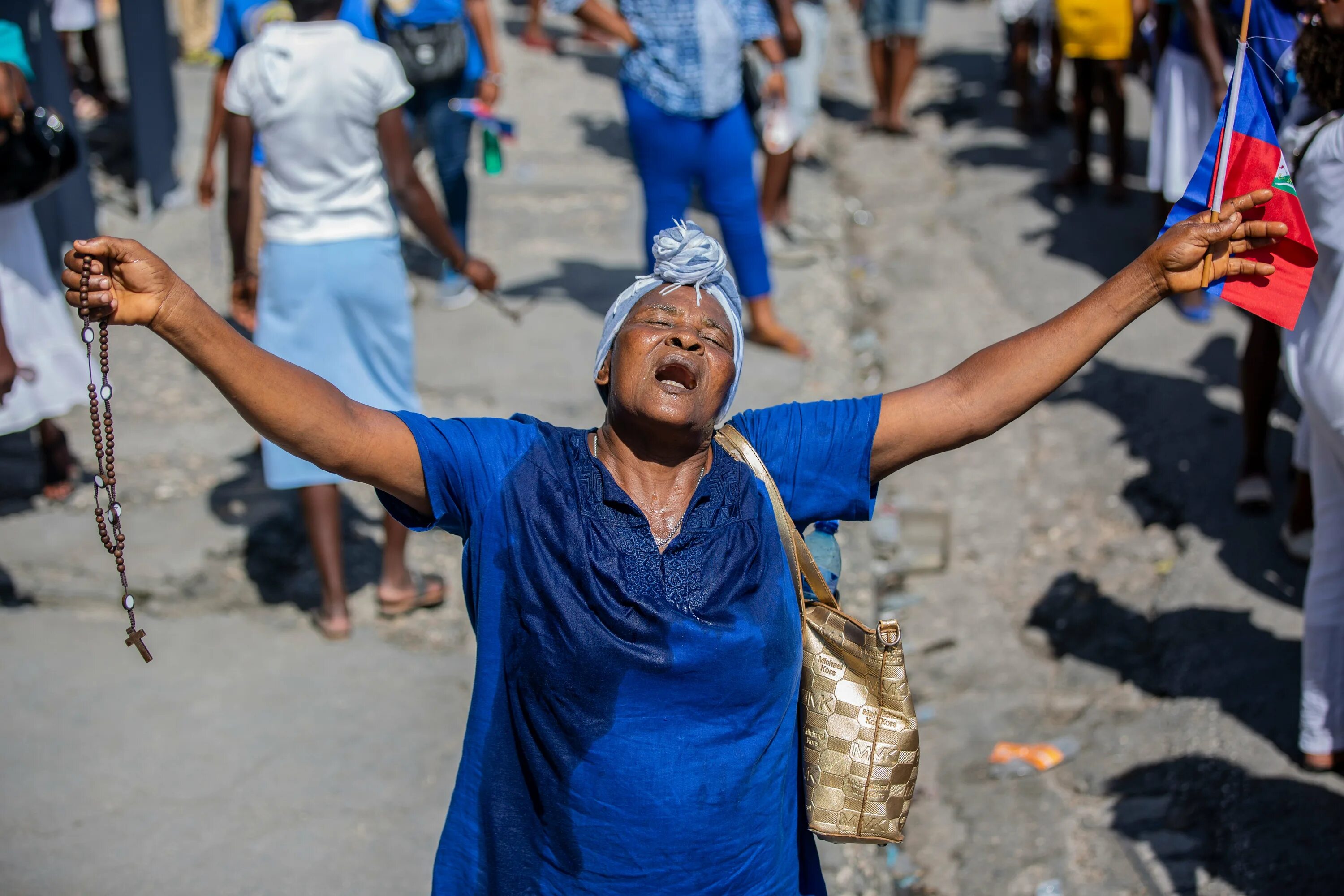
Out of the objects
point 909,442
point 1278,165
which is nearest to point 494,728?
point 909,442

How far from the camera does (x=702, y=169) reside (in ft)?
17.4

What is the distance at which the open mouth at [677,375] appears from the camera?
206 centimetres

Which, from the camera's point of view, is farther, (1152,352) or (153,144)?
(153,144)

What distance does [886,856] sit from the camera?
134 inches

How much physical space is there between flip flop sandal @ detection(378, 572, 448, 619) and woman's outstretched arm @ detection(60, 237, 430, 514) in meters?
2.27

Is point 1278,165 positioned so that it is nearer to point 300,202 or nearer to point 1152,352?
point 300,202

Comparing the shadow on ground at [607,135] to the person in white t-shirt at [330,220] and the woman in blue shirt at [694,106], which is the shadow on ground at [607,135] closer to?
the woman in blue shirt at [694,106]

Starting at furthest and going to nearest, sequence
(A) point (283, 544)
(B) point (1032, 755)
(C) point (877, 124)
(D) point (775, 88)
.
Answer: (C) point (877, 124) → (D) point (775, 88) → (A) point (283, 544) → (B) point (1032, 755)

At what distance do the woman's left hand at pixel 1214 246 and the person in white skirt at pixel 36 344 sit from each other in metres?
3.59

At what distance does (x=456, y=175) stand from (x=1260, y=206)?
443 centimetres

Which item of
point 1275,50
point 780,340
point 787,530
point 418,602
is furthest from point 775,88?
point 787,530

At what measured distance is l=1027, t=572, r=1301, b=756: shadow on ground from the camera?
3766 mm

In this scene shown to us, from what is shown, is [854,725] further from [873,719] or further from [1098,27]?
[1098,27]

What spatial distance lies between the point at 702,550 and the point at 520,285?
186 inches
